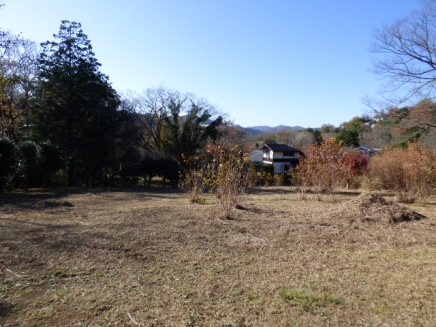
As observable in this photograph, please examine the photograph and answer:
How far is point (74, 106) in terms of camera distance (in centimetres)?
1503

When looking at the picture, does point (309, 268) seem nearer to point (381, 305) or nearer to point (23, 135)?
point (381, 305)

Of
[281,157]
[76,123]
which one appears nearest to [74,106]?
[76,123]

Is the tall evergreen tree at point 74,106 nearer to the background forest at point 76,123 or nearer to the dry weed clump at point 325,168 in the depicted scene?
the background forest at point 76,123

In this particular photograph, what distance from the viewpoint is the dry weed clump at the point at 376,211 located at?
21.3 ft

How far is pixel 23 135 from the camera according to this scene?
14.8 meters

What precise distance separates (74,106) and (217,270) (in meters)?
14.0

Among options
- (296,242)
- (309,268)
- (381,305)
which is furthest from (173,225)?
(381,305)

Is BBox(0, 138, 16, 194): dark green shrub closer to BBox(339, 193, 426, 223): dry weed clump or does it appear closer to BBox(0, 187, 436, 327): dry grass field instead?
BBox(0, 187, 436, 327): dry grass field

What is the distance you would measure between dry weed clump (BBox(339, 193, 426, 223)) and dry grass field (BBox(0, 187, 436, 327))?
0.04 meters

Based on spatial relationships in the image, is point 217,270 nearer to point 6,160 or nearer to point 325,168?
point 325,168

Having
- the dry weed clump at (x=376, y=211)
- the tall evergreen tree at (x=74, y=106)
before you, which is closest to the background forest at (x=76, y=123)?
the tall evergreen tree at (x=74, y=106)

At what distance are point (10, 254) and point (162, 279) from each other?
7.46 ft

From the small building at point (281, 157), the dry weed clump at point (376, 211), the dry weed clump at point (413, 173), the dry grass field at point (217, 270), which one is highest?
the small building at point (281, 157)

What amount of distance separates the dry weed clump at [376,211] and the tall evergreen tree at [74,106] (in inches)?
481
